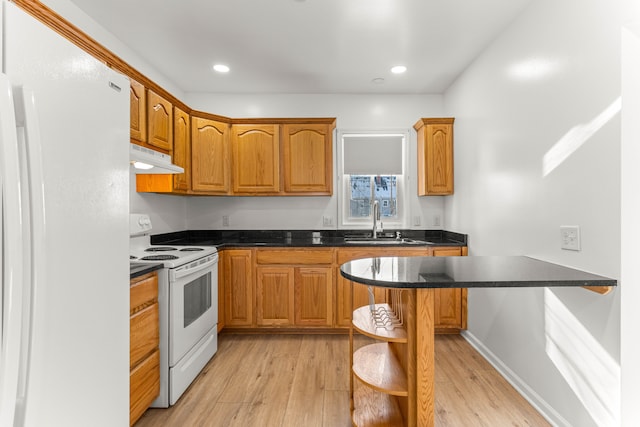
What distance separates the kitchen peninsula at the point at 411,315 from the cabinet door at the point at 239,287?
1511mm

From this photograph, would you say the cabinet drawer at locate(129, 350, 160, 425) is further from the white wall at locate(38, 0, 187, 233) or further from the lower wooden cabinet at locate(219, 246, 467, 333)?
the white wall at locate(38, 0, 187, 233)

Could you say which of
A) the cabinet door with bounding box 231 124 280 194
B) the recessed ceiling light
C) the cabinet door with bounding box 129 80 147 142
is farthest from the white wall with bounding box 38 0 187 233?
the cabinet door with bounding box 231 124 280 194

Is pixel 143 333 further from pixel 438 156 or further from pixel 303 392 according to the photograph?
pixel 438 156

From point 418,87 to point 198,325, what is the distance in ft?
10.6

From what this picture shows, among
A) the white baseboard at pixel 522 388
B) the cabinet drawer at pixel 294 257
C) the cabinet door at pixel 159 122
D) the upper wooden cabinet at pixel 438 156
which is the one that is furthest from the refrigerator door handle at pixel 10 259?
the upper wooden cabinet at pixel 438 156

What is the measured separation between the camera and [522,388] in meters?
2.24

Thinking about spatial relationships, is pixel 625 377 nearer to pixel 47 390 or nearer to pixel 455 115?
pixel 47 390

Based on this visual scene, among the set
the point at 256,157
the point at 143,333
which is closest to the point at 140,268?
the point at 143,333

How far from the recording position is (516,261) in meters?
1.97

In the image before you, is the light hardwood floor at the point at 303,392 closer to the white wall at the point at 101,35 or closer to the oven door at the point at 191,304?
the oven door at the point at 191,304

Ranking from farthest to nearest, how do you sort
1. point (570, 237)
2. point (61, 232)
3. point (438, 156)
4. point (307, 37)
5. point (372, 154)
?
point (372, 154) → point (438, 156) → point (307, 37) → point (570, 237) → point (61, 232)

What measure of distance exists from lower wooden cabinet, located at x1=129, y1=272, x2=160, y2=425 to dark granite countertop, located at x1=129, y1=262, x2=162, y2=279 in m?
0.04

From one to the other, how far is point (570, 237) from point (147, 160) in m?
2.55

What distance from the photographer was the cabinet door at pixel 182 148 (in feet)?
9.91
